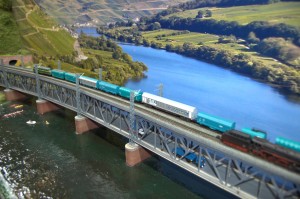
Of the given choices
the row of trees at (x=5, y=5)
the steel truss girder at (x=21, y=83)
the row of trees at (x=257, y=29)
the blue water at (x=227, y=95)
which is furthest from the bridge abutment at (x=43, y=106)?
the row of trees at (x=257, y=29)

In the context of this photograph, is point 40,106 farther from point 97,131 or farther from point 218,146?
point 218,146

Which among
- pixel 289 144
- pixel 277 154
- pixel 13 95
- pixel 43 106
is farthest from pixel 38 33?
pixel 277 154

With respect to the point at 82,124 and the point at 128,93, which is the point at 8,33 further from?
the point at 128,93

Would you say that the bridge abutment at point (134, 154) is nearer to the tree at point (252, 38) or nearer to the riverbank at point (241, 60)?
the riverbank at point (241, 60)

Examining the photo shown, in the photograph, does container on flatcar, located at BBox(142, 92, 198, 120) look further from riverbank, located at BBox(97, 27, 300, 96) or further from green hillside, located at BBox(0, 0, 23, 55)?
green hillside, located at BBox(0, 0, 23, 55)

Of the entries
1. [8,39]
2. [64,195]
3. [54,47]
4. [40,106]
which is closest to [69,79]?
[40,106]

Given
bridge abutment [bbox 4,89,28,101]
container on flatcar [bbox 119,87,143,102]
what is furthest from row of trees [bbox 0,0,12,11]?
container on flatcar [bbox 119,87,143,102]
